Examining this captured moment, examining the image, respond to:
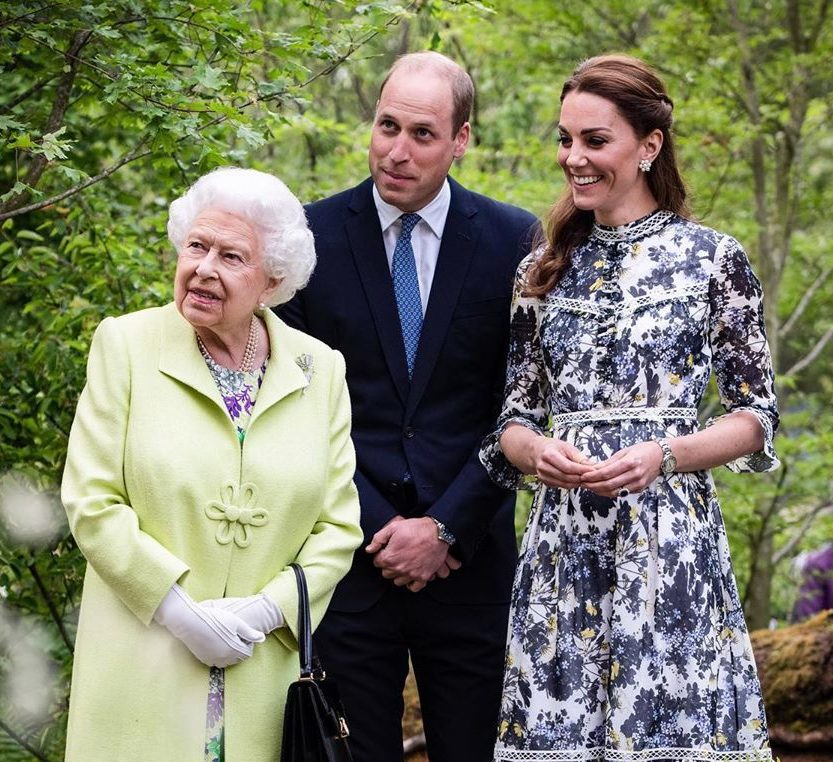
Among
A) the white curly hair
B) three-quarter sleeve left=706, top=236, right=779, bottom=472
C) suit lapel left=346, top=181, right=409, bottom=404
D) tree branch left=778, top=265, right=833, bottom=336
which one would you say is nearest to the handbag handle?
the white curly hair

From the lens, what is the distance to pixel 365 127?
27.6 ft

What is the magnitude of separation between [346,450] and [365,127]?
17.8 ft

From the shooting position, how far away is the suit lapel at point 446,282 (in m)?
3.77

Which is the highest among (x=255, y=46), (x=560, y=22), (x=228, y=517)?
(x=560, y=22)

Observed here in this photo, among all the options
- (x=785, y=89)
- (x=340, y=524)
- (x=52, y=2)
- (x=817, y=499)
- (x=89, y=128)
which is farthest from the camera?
(x=817, y=499)

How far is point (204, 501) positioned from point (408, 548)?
87 centimetres

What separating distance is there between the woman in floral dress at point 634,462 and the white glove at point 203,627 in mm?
784

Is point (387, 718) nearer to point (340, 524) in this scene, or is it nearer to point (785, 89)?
point (340, 524)

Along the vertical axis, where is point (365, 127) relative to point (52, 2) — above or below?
above

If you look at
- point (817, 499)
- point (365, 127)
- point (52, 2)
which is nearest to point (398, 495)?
point (52, 2)

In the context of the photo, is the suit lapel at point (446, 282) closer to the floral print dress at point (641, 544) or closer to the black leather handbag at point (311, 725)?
the floral print dress at point (641, 544)

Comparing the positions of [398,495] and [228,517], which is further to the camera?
[398,495]

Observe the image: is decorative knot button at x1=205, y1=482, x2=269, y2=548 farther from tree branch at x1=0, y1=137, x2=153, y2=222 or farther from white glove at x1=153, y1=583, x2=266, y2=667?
tree branch at x1=0, y1=137, x2=153, y2=222

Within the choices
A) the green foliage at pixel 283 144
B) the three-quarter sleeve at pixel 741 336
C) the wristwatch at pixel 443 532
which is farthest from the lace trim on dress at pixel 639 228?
the green foliage at pixel 283 144
